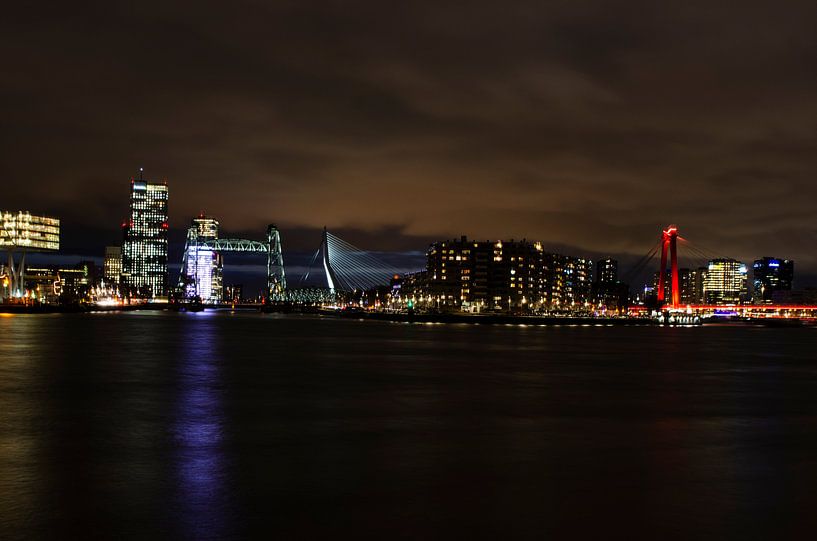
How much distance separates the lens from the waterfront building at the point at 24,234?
15588 cm

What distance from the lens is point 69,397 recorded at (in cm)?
2645

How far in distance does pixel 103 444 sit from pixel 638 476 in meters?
11.6

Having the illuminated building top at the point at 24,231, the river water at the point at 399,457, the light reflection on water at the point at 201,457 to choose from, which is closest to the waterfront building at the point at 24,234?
the illuminated building top at the point at 24,231

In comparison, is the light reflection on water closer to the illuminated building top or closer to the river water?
the river water

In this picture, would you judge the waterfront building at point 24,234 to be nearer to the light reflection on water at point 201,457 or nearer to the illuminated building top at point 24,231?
the illuminated building top at point 24,231

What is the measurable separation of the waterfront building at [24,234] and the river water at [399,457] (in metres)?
135

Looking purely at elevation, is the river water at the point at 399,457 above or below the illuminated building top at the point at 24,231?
below

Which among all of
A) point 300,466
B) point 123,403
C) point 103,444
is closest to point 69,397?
point 123,403

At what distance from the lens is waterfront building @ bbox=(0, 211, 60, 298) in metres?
156

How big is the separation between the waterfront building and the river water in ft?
444

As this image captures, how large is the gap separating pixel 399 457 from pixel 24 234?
526 ft

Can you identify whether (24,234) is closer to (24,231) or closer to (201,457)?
(24,231)

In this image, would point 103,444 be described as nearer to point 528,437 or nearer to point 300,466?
point 300,466

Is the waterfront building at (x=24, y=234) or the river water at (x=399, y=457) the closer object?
the river water at (x=399, y=457)
